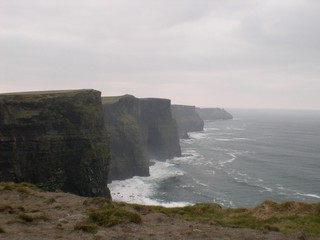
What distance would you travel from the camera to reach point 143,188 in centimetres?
8888

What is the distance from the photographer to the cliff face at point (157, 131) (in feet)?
444

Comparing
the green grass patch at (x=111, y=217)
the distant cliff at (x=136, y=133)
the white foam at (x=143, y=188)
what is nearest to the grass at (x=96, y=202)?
the green grass patch at (x=111, y=217)

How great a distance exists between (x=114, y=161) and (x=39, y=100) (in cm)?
3734

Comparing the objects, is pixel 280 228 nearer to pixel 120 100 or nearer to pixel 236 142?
pixel 120 100

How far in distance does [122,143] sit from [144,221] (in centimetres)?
8387

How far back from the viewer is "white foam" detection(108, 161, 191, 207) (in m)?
75.6

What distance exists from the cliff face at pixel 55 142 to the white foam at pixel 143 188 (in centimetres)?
929

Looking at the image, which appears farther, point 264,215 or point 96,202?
point 96,202

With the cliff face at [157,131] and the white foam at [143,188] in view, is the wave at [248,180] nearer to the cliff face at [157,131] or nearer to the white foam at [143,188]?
the white foam at [143,188]

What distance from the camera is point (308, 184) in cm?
8912

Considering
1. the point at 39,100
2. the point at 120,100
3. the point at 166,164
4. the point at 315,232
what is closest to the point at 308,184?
the point at 166,164

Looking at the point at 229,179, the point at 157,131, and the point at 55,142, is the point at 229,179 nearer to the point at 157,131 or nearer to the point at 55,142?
the point at 157,131

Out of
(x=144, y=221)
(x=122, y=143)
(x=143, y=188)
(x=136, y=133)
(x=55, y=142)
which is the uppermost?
(x=55, y=142)

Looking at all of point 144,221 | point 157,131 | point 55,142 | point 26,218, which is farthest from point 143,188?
point 26,218
